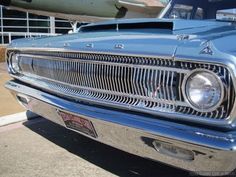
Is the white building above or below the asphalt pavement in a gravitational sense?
below

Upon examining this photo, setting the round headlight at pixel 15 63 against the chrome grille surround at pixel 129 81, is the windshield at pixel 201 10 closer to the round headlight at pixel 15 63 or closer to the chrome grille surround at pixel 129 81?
the chrome grille surround at pixel 129 81

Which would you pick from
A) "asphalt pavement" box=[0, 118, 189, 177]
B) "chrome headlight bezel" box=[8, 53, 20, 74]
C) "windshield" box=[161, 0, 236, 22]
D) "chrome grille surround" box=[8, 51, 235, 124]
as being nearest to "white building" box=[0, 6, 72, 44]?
"chrome headlight bezel" box=[8, 53, 20, 74]

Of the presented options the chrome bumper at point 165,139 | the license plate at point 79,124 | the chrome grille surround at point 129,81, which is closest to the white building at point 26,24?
the chrome grille surround at point 129,81

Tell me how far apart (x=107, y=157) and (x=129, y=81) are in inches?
57.5

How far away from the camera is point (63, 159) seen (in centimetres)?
476

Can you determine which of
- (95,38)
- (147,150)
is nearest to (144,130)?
(147,150)

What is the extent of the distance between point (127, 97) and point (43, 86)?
139 cm

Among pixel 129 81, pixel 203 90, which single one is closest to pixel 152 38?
pixel 129 81

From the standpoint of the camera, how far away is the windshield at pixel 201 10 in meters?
4.80

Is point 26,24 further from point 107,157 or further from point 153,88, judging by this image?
point 153,88

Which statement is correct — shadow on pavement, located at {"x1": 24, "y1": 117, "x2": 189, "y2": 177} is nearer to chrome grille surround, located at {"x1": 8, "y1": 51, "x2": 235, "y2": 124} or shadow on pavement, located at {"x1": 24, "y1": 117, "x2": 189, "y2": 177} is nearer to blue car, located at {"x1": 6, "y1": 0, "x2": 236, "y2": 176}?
blue car, located at {"x1": 6, "y1": 0, "x2": 236, "y2": 176}

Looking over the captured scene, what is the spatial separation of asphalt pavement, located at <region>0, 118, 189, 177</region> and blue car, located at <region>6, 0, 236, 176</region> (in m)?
0.46

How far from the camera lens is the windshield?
4.80 m

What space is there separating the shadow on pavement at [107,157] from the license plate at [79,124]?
53cm
